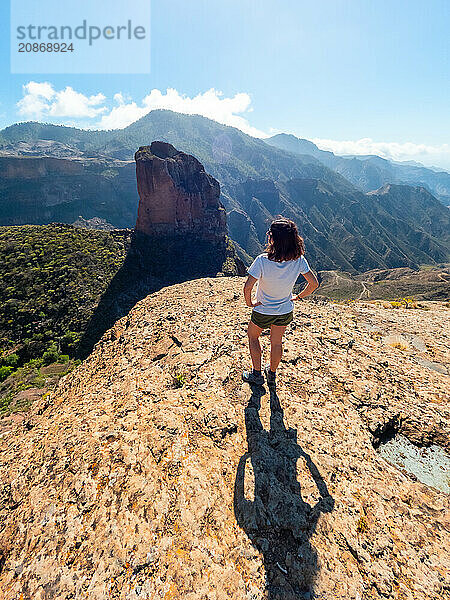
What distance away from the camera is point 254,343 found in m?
5.49

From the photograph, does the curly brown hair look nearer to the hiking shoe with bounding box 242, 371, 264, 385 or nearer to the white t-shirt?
the white t-shirt

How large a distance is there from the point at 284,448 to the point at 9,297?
3067cm

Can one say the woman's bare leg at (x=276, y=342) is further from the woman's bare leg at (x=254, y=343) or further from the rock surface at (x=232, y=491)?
the rock surface at (x=232, y=491)

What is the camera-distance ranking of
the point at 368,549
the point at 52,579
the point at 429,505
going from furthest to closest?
the point at 429,505
the point at 368,549
the point at 52,579

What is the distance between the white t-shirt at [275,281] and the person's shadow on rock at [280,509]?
2.20 m

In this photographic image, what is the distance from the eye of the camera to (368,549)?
3.29 m

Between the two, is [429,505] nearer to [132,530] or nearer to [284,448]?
[284,448]

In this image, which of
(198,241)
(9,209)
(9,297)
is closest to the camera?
(9,297)

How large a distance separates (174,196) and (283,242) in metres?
48.1

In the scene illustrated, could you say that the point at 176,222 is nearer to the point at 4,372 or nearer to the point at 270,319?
the point at 4,372

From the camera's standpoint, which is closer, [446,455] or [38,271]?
[446,455]

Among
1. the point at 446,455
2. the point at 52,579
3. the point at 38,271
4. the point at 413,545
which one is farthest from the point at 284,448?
the point at 38,271

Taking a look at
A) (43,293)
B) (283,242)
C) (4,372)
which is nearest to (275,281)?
(283,242)

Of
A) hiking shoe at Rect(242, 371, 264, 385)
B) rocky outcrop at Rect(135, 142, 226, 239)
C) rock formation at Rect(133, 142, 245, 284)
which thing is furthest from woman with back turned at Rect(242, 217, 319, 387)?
rocky outcrop at Rect(135, 142, 226, 239)
